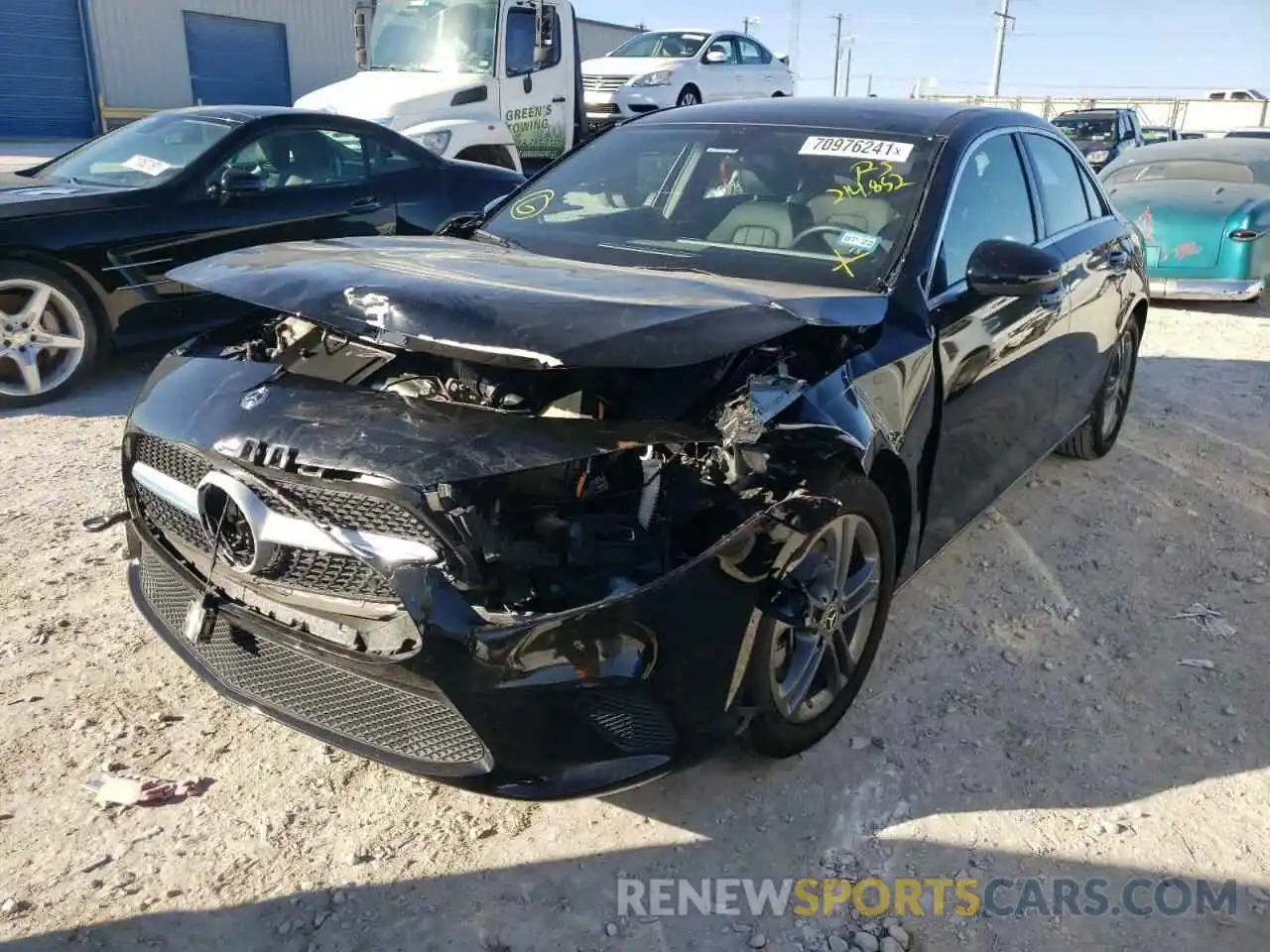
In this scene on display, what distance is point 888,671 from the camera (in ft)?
10.4

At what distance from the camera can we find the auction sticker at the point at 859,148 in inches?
132

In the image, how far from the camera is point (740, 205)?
136 inches

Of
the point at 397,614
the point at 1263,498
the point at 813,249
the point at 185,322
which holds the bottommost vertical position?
the point at 1263,498

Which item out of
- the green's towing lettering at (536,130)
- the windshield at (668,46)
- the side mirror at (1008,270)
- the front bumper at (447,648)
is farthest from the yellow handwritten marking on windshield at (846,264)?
the windshield at (668,46)

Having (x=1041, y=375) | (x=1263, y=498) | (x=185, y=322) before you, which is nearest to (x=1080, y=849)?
(x=1041, y=375)

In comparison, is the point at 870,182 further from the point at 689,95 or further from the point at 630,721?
the point at 689,95

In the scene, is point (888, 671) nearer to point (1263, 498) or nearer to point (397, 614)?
point (397, 614)

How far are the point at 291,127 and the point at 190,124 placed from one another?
615mm

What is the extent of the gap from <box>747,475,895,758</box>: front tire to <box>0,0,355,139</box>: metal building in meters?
26.0

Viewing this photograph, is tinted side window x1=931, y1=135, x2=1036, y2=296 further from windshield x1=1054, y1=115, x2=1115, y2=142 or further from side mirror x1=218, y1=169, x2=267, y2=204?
windshield x1=1054, y1=115, x2=1115, y2=142

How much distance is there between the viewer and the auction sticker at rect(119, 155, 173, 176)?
5883mm

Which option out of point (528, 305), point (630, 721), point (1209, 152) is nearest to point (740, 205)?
point (528, 305)

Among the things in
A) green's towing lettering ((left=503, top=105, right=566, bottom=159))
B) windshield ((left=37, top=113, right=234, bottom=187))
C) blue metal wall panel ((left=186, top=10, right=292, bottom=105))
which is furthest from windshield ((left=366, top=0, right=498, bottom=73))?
blue metal wall panel ((left=186, top=10, right=292, bottom=105))

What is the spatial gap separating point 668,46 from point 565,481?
1607 cm
